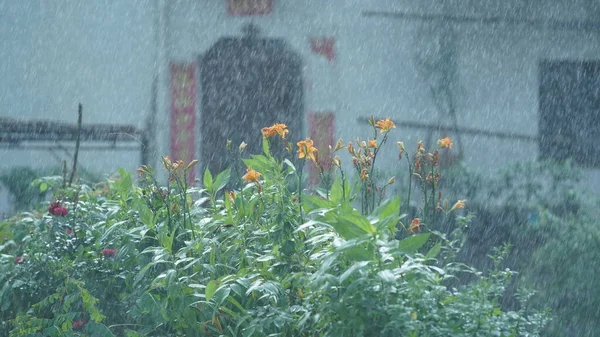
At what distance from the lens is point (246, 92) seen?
8016 mm

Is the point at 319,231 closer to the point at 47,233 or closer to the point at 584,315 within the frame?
the point at 47,233

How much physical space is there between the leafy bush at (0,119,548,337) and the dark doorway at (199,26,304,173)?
4255 millimetres

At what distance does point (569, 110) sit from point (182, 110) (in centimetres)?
314

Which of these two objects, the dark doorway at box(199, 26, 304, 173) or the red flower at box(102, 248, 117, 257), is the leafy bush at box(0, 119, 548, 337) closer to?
the red flower at box(102, 248, 117, 257)

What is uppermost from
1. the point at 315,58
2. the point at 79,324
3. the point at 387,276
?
the point at 315,58

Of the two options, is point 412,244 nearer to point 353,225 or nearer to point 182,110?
point 353,225

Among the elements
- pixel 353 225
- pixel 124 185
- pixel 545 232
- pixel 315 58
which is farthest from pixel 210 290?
pixel 315 58

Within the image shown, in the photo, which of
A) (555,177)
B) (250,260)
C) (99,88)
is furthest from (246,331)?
(99,88)

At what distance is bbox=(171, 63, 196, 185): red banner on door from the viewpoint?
24.5 ft

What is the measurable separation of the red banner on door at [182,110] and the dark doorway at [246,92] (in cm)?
15

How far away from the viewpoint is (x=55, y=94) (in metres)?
7.57

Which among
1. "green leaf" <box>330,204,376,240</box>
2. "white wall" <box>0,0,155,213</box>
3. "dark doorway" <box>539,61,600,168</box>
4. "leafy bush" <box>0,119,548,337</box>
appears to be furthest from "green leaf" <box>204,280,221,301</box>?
"white wall" <box>0,0,155,213</box>

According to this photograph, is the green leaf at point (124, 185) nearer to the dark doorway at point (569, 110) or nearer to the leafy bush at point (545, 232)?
the leafy bush at point (545, 232)

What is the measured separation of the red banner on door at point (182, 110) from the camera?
24.5ft
